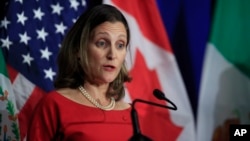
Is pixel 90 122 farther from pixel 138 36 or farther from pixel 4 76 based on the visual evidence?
pixel 138 36

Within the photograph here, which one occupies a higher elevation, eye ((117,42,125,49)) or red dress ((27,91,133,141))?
eye ((117,42,125,49))

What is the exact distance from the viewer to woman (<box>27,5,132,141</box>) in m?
1.09

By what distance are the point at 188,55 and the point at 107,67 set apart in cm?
108

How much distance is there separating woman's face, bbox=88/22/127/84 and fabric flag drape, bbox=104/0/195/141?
771mm

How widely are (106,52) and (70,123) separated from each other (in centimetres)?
21

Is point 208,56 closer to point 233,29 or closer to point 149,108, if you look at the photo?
point 233,29

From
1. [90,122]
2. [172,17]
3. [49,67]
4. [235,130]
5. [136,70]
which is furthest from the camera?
A: [172,17]

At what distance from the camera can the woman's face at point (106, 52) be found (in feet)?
3.76

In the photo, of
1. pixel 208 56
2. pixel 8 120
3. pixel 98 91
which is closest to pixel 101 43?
pixel 98 91

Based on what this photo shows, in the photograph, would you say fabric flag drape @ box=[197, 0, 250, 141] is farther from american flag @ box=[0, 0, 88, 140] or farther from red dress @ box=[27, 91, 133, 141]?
red dress @ box=[27, 91, 133, 141]

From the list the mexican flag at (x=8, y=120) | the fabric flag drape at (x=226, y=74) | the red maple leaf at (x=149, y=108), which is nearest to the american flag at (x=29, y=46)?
the mexican flag at (x=8, y=120)

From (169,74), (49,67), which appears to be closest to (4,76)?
(49,67)

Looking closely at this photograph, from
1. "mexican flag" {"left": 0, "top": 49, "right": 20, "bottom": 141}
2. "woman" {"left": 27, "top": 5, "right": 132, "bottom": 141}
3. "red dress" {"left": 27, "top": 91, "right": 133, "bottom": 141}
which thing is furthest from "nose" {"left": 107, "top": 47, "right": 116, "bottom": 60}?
"mexican flag" {"left": 0, "top": 49, "right": 20, "bottom": 141}

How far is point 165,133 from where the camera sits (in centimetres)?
205
